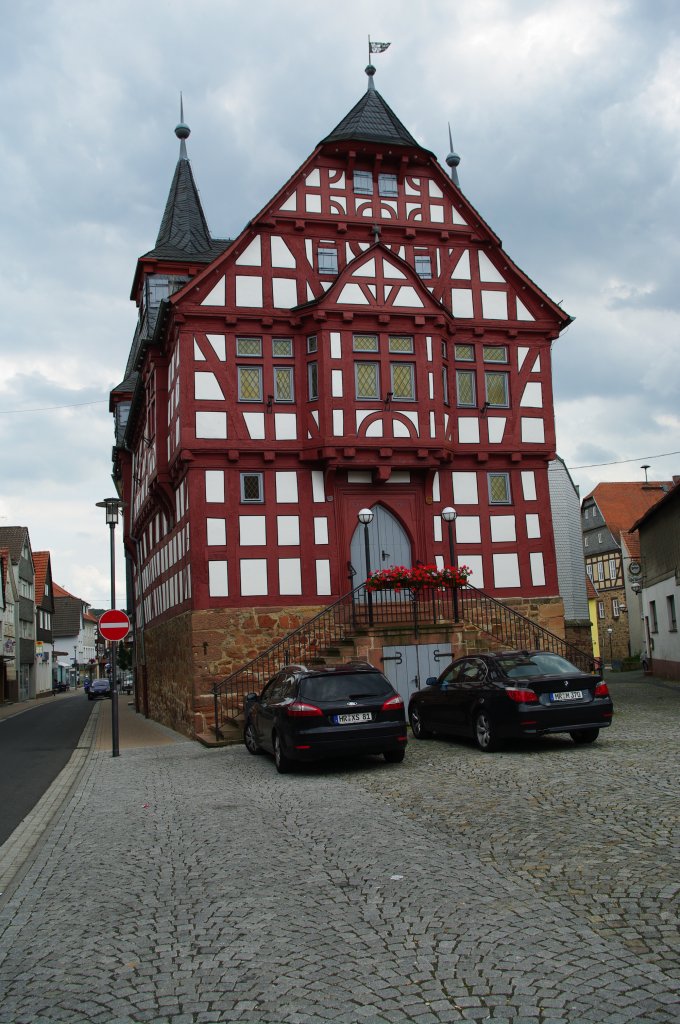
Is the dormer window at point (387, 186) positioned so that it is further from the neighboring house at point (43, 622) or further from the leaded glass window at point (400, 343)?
the neighboring house at point (43, 622)

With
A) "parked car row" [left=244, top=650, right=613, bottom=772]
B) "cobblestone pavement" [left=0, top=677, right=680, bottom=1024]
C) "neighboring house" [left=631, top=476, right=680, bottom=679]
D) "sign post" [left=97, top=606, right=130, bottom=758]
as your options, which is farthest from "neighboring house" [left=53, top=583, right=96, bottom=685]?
"cobblestone pavement" [left=0, top=677, right=680, bottom=1024]

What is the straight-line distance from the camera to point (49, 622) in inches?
3396

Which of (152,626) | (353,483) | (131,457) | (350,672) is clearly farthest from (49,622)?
(350,672)

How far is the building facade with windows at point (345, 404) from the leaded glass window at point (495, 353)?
0.03 m

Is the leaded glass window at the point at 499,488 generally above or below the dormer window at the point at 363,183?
below

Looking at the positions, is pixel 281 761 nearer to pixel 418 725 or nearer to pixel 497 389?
→ pixel 418 725

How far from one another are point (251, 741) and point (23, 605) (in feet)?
185

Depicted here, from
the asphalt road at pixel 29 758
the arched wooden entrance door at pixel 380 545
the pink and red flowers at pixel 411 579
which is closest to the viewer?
the asphalt road at pixel 29 758

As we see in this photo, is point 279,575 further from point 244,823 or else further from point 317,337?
point 244,823

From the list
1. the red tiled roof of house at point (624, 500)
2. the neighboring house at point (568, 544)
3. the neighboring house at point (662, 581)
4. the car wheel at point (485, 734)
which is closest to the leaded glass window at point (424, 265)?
the neighboring house at point (568, 544)

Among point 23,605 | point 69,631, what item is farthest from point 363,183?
point 69,631

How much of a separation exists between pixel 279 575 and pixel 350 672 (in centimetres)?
790

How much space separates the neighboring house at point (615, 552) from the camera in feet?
203

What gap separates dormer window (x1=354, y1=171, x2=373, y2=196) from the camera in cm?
2355
